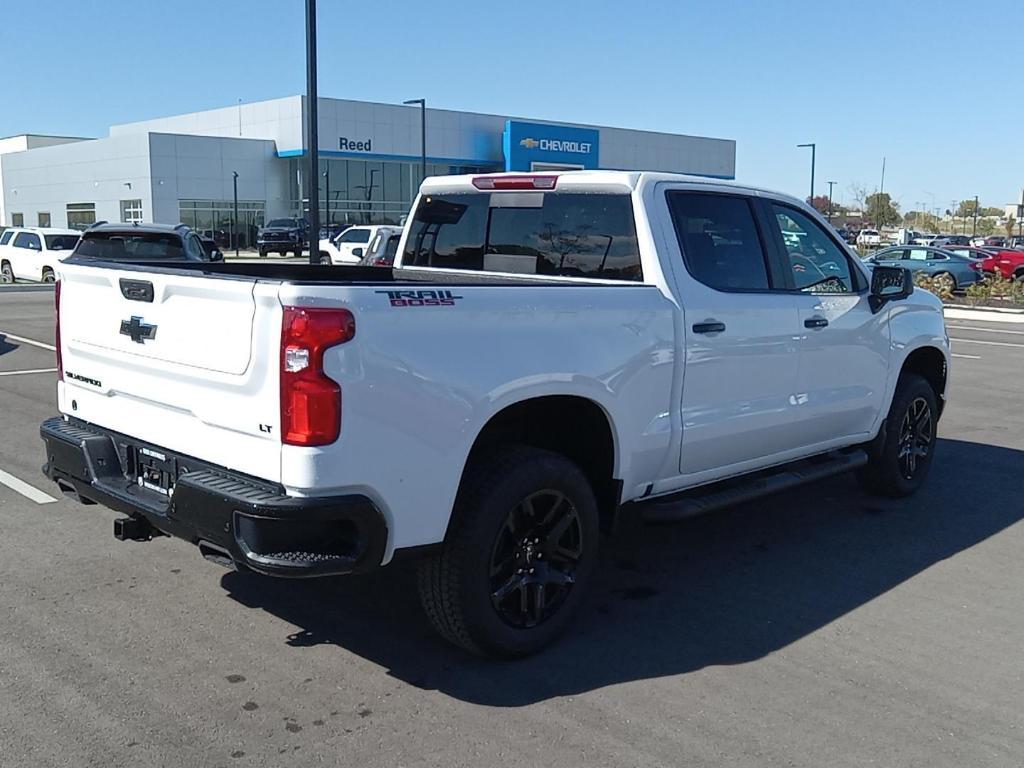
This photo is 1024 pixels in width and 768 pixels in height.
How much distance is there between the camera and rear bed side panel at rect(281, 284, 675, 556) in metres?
3.59

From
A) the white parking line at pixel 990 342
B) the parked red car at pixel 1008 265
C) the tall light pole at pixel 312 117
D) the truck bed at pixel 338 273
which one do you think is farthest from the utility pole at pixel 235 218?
the truck bed at pixel 338 273

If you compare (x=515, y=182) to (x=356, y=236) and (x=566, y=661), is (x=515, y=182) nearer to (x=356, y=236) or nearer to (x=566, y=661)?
(x=566, y=661)

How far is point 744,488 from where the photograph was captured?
541 cm

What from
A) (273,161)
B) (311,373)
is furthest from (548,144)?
(311,373)

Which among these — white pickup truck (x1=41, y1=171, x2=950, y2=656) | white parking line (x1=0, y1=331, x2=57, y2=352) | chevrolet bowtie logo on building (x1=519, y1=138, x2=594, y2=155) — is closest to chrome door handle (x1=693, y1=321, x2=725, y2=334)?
white pickup truck (x1=41, y1=171, x2=950, y2=656)

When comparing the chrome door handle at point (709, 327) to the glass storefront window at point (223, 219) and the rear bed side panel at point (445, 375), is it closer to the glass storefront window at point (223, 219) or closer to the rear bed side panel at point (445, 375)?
the rear bed side panel at point (445, 375)

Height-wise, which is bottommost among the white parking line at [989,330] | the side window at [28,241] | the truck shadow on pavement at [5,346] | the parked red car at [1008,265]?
the white parking line at [989,330]

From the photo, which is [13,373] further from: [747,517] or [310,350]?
[310,350]

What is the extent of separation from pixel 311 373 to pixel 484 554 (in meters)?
1.06

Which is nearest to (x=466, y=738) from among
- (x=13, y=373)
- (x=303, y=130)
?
(x=13, y=373)

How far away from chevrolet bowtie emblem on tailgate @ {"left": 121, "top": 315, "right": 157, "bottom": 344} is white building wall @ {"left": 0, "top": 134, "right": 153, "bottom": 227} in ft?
172

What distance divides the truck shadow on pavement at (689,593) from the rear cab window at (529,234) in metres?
1.64

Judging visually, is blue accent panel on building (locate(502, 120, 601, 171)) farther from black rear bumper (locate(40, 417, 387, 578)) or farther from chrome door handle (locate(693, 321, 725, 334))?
black rear bumper (locate(40, 417, 387, 578))

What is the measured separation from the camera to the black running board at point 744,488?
4.97m
